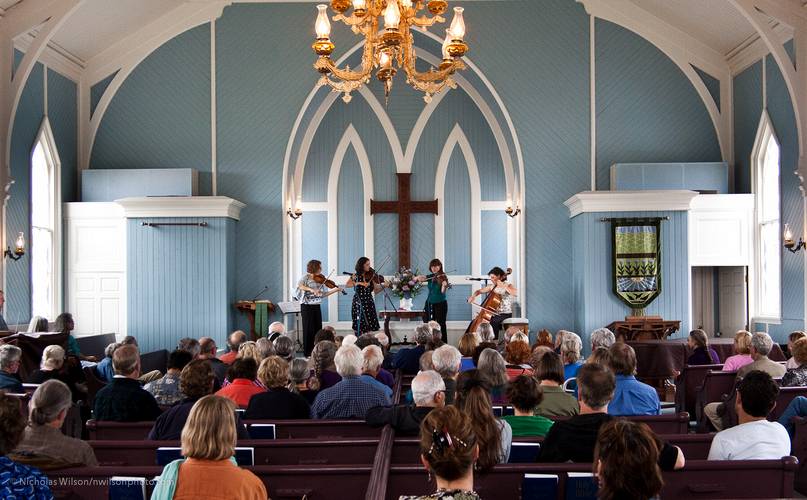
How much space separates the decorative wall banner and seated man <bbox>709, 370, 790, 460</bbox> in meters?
8.52

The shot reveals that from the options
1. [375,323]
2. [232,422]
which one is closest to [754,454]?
[232,422]

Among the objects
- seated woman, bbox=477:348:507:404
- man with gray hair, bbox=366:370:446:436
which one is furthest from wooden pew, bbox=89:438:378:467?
seated woman, bbox=477:348:507:404

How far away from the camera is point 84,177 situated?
13188 millimetres

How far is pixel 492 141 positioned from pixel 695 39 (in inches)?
153

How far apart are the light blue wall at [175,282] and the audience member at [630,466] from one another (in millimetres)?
10608

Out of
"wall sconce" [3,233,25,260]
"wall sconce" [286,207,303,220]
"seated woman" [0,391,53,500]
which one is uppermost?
"wall sconce" [286,207,303,220]

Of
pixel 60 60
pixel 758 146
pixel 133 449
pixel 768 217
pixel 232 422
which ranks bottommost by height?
pixel 133 449

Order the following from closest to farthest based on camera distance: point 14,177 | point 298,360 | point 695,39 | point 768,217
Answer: point 298,360
point 14,177
point 768,217
point 695,39

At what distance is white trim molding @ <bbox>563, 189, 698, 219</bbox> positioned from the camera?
1234cm

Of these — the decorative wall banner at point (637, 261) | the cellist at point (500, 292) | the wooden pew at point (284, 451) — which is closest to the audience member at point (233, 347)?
the wooden pew at point (284, 451)

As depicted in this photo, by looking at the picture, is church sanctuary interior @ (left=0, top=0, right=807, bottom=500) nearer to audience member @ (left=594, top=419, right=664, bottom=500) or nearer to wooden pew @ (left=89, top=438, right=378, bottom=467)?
wooden pew @ (left=89, top=438, right=378, bottom=467)

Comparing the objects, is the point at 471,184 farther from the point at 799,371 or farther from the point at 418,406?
the point at 418,406

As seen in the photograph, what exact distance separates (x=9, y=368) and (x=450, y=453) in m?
5.08

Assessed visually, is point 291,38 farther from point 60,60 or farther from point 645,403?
point 645,403
